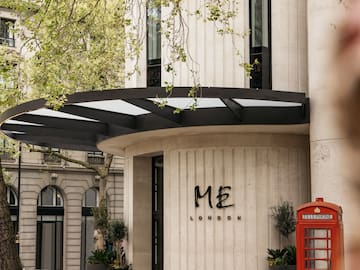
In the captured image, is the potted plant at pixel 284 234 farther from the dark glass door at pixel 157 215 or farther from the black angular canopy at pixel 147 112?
the dark glass door at pixel 157 215

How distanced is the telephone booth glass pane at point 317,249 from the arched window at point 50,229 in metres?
29.1

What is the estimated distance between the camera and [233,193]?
19219 millimetres

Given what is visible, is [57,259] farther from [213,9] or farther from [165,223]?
[213,9]

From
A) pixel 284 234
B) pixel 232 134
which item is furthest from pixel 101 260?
pixel 284 234

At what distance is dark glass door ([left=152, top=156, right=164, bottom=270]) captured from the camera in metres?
22.2

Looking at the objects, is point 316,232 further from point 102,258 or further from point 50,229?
point 50,229

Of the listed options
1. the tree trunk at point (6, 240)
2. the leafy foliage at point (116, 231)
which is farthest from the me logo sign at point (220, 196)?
the tree trunk at point (6, 240)

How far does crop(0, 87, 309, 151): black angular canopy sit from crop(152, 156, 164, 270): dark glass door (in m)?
2.02

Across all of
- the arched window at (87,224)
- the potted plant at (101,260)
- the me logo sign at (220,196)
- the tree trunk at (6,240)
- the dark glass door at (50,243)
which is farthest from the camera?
the arched window at (87,224)

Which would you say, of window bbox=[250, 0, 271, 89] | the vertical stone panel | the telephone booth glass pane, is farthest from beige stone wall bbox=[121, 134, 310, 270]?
the telephone booth glass pane

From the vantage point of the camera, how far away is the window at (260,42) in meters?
18.6

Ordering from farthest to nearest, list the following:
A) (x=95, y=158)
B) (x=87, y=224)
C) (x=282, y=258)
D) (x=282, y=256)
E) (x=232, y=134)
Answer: (x=95, y=158)
(x=87, y=224)
(x=232, y=134)
(x=282, y=256)
(x=282, y=258)

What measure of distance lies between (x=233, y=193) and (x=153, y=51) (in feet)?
14.4

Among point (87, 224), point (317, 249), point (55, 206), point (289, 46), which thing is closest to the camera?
point (317, 249)
